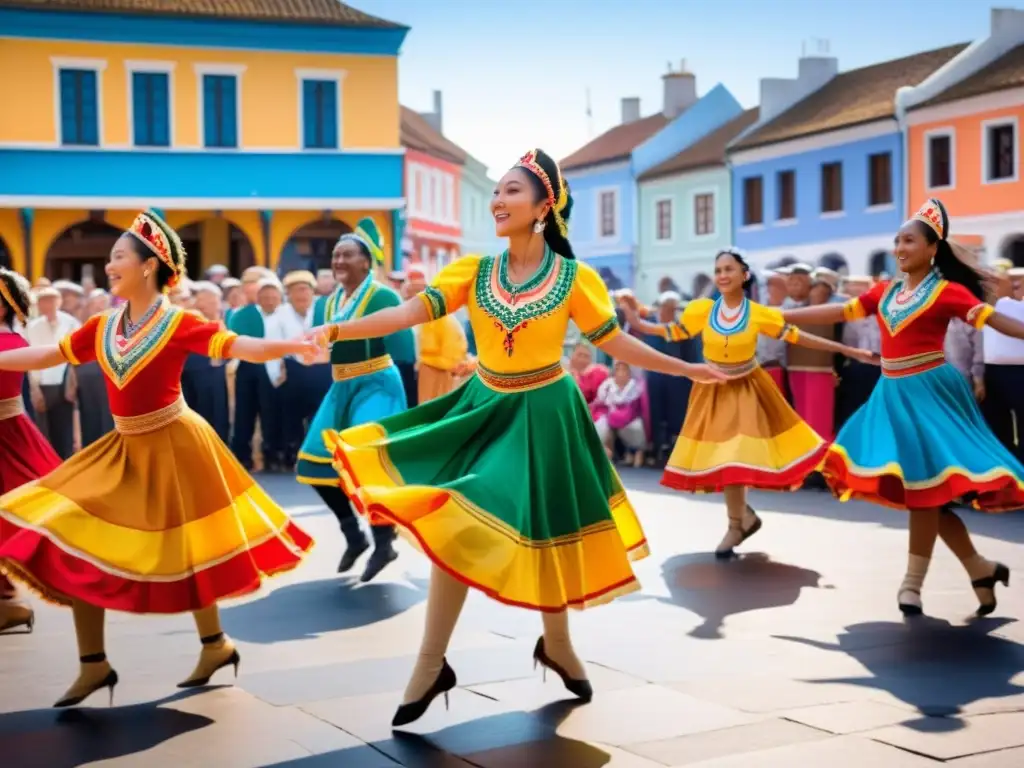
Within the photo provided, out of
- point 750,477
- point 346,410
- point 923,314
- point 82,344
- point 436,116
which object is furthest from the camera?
point 436,116

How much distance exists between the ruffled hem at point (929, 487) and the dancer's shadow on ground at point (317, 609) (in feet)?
8.13

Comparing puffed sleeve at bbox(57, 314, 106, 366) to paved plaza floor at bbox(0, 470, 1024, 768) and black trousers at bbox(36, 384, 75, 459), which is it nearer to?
paved plaza floor at bbox(0, 470, 1024, 768)

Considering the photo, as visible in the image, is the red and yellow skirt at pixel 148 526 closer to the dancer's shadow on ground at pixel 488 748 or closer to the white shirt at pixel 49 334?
the dancer's shadow on ground at pixel 488 748

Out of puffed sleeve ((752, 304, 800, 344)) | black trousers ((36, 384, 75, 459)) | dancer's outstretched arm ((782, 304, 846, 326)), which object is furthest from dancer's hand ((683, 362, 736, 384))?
black trousers ((36, 384, 75, 459))

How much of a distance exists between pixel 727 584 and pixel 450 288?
12.0 feet

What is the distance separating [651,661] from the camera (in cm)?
700

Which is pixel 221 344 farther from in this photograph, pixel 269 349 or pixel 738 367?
pixel 738 367

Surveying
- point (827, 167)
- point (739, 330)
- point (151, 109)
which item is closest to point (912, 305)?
point (739, 330)

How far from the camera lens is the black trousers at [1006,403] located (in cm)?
1391

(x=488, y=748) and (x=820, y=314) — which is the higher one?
(x=820, y=314)

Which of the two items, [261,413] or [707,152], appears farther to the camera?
[707,152]

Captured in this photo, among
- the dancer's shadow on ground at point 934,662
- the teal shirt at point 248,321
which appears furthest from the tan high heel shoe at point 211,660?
the teal shirt at point 248,321

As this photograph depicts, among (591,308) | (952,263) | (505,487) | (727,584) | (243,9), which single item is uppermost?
(243,9)

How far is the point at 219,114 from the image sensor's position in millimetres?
32656
